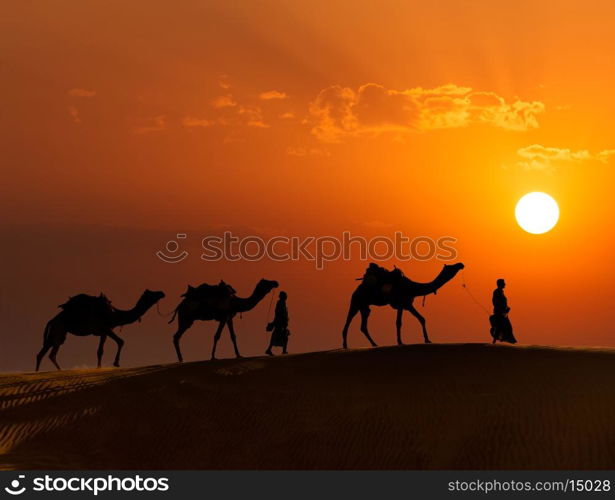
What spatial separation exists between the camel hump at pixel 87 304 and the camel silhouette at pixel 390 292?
292 inches

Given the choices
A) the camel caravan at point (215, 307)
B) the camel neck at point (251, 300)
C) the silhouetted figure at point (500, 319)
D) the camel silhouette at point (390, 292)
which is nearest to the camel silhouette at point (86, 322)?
the camel caravan at point (215, 307)

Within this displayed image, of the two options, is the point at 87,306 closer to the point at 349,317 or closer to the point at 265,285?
the point at 265,285

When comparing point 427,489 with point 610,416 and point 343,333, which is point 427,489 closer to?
point 610,416

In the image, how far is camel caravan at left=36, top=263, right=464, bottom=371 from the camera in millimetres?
36750

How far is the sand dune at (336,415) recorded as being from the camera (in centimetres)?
2603

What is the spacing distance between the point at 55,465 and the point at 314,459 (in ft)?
17.3

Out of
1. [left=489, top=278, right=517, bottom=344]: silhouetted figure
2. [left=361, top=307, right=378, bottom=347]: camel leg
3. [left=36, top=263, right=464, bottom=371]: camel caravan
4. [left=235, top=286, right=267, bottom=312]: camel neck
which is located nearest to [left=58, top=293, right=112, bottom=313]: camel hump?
[left=36, top=263, right=464, bottom=371]: camel caravan

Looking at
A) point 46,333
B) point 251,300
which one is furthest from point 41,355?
point 251,300

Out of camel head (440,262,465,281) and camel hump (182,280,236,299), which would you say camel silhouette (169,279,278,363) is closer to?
camel hump (182,280,236,299)

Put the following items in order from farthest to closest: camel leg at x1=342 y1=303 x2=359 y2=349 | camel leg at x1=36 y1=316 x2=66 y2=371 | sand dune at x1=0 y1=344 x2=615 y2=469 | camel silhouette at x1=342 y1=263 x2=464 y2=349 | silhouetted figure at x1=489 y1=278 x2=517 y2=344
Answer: camel leg at x1=36 y1=316 x2=66 y2=371, camel leg at x1=342 y1=303 x2=359 y2=349, camel silhouette at x1=342 y1=263 x2=464 y2=349, silhouetted figure at x1=489 y1=278 x2=517 y2=344, sand dune at x1=0 y1=344 x2=615 y2=469

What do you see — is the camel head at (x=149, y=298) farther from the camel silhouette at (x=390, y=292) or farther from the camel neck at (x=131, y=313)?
the camel silhouette at (x=390, y=292)

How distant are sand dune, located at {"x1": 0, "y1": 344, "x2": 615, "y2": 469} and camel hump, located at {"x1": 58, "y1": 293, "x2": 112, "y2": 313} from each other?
5846mm

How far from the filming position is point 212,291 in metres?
38.2

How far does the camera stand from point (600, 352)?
3394 centimetres
